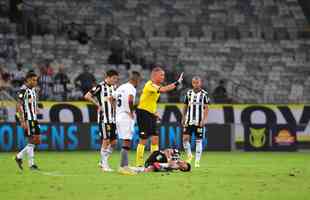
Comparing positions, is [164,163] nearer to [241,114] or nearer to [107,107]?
[107,107]

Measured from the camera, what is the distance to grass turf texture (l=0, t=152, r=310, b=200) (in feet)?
45.8

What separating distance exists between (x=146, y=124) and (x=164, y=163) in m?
1.37

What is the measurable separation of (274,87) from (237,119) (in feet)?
16.7

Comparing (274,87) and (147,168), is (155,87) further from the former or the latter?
(274,87)

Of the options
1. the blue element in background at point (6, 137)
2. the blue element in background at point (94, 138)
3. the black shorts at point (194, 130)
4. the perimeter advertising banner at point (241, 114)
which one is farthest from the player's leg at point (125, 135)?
the perimeter advertising banner at point (241, 114)

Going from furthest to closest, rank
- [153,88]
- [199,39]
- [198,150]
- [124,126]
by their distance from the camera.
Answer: [199,39] → [198,150] → [153,88] → [124,126]

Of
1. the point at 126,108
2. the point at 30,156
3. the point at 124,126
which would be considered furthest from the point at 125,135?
the point at 30,156

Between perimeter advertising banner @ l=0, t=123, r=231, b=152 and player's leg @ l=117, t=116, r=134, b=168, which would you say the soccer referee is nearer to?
player's leg @ l=117, t=116, r=134, b=168

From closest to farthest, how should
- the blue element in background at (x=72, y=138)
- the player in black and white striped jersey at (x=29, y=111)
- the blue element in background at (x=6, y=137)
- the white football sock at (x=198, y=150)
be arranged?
the player in black and white striped jersey at (x=29, y=111), the white football sock at (x=198, y=150), the blue element in background at (x=6, y=137), the blue element in background at (x=72, y=138)

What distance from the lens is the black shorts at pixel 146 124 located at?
20609 mm

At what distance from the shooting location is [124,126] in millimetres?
19656

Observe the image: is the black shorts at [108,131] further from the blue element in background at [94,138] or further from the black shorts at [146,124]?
the blue element in background at [94,138]

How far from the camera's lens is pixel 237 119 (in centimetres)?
3425

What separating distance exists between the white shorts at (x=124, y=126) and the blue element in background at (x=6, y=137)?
11.6m
